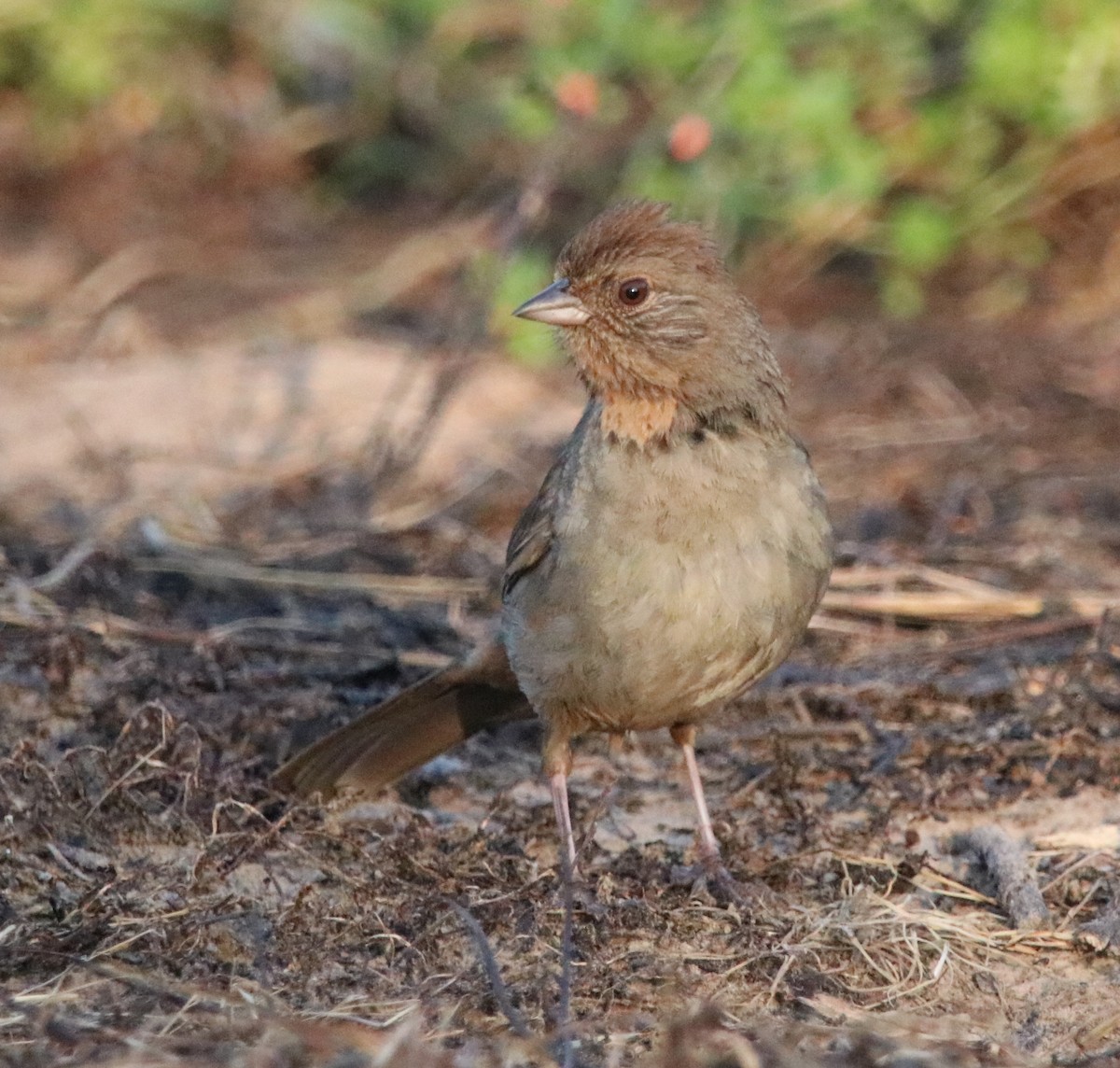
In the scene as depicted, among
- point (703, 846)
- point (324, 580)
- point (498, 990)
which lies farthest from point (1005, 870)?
point (324, 580)

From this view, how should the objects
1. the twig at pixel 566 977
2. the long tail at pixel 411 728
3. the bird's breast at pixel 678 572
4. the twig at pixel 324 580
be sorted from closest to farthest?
the twig at pixel 566 977, the bird's breast at pixel 678 572, the long tail at pixel 411 728, the twig at pixel 324 580

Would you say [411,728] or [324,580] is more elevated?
[411,728]

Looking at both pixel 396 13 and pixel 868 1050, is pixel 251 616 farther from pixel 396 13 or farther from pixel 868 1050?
pixel 396 13

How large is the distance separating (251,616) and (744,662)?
2.22 metres

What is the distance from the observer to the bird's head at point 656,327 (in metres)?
4.36

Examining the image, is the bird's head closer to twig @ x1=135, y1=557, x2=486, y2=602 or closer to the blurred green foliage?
twig @ x1=135, y1=557, x2=486, y2=602

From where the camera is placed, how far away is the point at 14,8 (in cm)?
1072

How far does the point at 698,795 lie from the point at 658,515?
2.83 ft

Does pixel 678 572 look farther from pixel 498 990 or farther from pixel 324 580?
pixel 324 580

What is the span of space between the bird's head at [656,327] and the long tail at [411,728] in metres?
0.87

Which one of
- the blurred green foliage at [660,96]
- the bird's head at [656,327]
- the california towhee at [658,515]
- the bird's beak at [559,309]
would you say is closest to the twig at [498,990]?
the california towhee at [658,515]

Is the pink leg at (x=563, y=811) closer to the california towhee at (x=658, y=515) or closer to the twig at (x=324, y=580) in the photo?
the california towhee at (x=658, y=515)

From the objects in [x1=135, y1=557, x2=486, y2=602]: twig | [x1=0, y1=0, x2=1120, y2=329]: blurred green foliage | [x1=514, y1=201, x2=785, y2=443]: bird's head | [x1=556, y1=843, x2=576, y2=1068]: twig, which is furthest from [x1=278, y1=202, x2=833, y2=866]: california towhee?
[x1=0, y1=0, x2=1120, y2=329]: blurred green foliage

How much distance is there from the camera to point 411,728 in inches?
195
